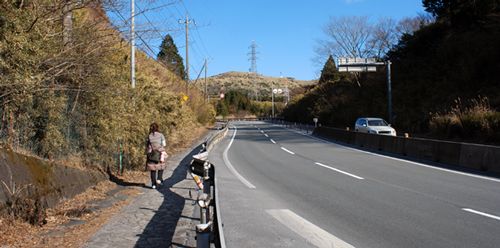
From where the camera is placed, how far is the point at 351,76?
45719 millimetres

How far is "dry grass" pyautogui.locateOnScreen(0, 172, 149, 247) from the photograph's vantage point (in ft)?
15.0

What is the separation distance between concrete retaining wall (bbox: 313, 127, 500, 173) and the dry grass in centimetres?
1018

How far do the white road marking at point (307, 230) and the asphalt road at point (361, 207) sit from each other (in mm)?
14

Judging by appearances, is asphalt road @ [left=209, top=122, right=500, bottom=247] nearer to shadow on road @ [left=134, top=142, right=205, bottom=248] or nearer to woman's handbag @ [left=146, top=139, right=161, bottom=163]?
shadow on road @ [left=134, top=142, right=205, bottom=248]

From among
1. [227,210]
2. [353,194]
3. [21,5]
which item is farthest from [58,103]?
[353,194]

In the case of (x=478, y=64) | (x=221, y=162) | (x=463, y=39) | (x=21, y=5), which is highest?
(x=463, y=39)

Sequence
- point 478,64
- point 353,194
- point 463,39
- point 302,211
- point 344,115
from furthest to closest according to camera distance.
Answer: point 344,115, point 463,39, point 478,64, point 353,194, point 302,211

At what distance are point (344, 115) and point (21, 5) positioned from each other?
121 feet

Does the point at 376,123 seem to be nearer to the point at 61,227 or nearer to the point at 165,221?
the point at 165,221

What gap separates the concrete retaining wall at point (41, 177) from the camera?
16.8 ft

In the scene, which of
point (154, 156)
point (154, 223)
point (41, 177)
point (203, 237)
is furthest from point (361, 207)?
point (41, 177)

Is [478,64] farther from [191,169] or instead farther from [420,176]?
[191,169]

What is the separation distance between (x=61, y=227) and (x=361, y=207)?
17.1 ft

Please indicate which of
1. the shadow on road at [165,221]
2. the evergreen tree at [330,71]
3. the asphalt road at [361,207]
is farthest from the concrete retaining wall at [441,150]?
the evergreen tree at [330,71]
